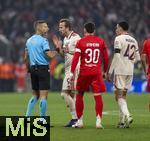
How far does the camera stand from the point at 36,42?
15.8m

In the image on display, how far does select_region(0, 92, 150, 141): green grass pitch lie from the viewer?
44.6 feet

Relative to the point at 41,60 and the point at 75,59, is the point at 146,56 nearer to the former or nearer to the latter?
the point at 75,59

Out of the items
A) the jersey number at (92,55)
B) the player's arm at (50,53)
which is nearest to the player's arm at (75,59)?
the jersey number at (92,55)

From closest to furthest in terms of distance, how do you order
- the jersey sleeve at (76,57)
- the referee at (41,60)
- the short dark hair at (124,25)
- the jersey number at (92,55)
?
the jersey sleeve at (76,57) → the jersey number at (92,55) → the referee at (41,60) → the short dark hair at (124,25)

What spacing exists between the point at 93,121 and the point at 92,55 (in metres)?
2.43

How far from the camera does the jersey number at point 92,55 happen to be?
15.3 m

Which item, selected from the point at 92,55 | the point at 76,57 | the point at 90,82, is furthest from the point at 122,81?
the point at 76,57

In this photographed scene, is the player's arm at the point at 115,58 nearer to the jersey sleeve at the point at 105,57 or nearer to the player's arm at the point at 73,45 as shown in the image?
the jersey sleeve at the point at 105,57

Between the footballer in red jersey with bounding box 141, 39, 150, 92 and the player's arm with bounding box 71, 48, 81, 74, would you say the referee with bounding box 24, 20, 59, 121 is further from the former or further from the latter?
the footballer in red jersey with bounding box 141, 39, 150, 92

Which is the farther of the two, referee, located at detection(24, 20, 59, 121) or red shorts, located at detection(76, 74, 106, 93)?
referee, located at detection(24, 20, 59, 121)

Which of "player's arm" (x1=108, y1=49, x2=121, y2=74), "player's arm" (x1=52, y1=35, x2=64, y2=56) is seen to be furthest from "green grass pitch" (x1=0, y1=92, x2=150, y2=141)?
"player's arm" (x1=52, y1=35, x2=64, y2=56)

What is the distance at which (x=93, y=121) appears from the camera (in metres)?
17.2

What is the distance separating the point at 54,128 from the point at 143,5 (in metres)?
24.5

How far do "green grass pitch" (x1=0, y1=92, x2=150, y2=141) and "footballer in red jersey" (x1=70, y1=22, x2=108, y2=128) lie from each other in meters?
0.55
